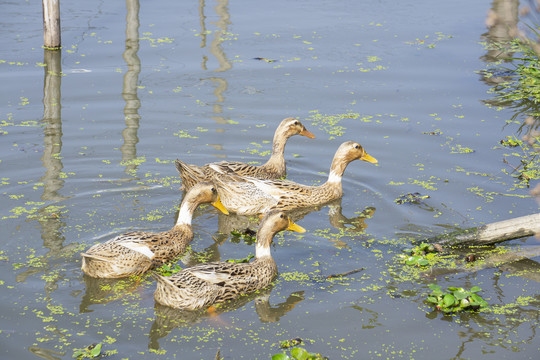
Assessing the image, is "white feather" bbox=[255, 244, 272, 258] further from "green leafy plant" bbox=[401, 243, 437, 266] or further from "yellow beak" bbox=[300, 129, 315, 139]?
"yellow beak" bbox=[300, 129, 315, 139]

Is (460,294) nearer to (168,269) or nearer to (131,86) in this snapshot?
(168,269)

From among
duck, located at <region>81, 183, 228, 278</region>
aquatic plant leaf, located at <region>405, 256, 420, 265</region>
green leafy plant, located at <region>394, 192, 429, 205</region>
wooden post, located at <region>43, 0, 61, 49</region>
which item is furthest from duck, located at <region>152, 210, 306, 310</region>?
wooden post, located at <region>43, 0, 61, 49</region>

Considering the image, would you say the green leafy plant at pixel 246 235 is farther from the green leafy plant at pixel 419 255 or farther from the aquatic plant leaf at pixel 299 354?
the aquatic plant leaf at pixel 299 354

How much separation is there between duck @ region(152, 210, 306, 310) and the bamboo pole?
163 centimetres

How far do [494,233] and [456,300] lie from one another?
4.40 ft

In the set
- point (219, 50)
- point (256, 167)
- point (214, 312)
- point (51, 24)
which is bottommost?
point (214, 312)

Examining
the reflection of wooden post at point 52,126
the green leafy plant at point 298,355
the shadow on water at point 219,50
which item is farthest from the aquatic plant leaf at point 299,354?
the shadow on water at point 219,50

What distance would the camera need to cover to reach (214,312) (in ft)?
21.4

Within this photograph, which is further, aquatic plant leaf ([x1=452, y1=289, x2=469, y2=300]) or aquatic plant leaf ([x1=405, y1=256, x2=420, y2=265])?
aquatic plant leaf ([x1=405, y1=256, x2=420, y2=265])

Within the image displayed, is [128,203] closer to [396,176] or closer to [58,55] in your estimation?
[396,176]

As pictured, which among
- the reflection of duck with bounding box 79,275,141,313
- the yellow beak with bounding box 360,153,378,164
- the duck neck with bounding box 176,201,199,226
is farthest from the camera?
the yellow beak with bounding box 360,153,378,164

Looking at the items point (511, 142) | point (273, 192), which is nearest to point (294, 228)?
point (273, 192)

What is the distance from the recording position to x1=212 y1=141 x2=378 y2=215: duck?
8883 mm

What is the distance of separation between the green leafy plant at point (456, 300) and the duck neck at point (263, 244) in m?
1.51
